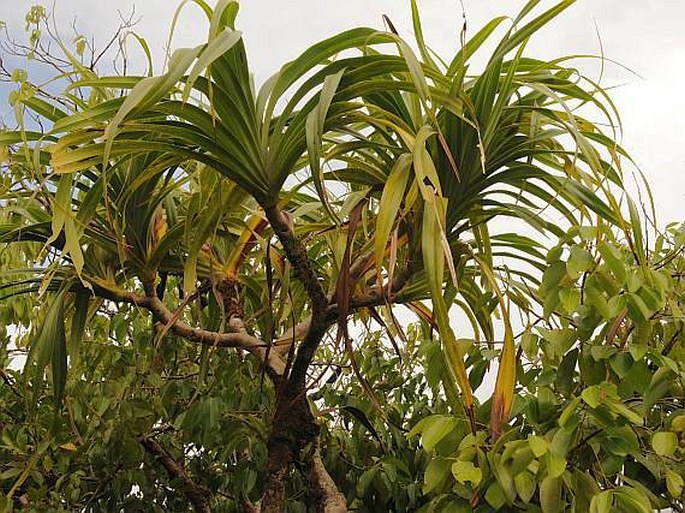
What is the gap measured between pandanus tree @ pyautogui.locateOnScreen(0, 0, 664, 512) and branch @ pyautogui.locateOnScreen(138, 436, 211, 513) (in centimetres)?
38

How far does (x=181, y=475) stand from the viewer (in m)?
1.90

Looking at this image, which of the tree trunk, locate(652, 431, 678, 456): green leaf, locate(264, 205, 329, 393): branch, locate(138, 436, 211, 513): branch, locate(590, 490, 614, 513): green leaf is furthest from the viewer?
locate(138, 436, 211, 513): branch

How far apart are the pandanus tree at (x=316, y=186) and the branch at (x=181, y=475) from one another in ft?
1.25

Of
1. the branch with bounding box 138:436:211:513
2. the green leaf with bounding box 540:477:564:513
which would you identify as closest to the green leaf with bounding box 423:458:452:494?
the green leaf with bounding box 540:477:564:513

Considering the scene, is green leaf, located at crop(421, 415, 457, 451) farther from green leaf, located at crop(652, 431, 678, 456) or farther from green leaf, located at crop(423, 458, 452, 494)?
green leaf, located at crop(652, 431, 678, 456)

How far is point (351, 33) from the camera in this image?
1.21 metres

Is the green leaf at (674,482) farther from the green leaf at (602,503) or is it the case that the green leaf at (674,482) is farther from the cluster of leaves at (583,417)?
the green leaf at (602,503)

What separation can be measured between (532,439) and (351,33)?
58cm

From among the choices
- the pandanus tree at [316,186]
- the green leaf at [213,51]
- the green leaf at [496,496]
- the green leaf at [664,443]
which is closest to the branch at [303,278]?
the pandanus tree at [316,186]

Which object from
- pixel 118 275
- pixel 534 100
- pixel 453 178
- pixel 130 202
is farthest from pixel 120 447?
pixel 534 100

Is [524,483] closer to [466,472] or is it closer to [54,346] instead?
[466,472]

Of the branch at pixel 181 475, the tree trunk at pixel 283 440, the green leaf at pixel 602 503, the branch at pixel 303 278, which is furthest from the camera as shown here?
the branch at pixel 181 475

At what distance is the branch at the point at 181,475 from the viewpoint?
187 cm

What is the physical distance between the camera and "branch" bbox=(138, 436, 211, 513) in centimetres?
187
